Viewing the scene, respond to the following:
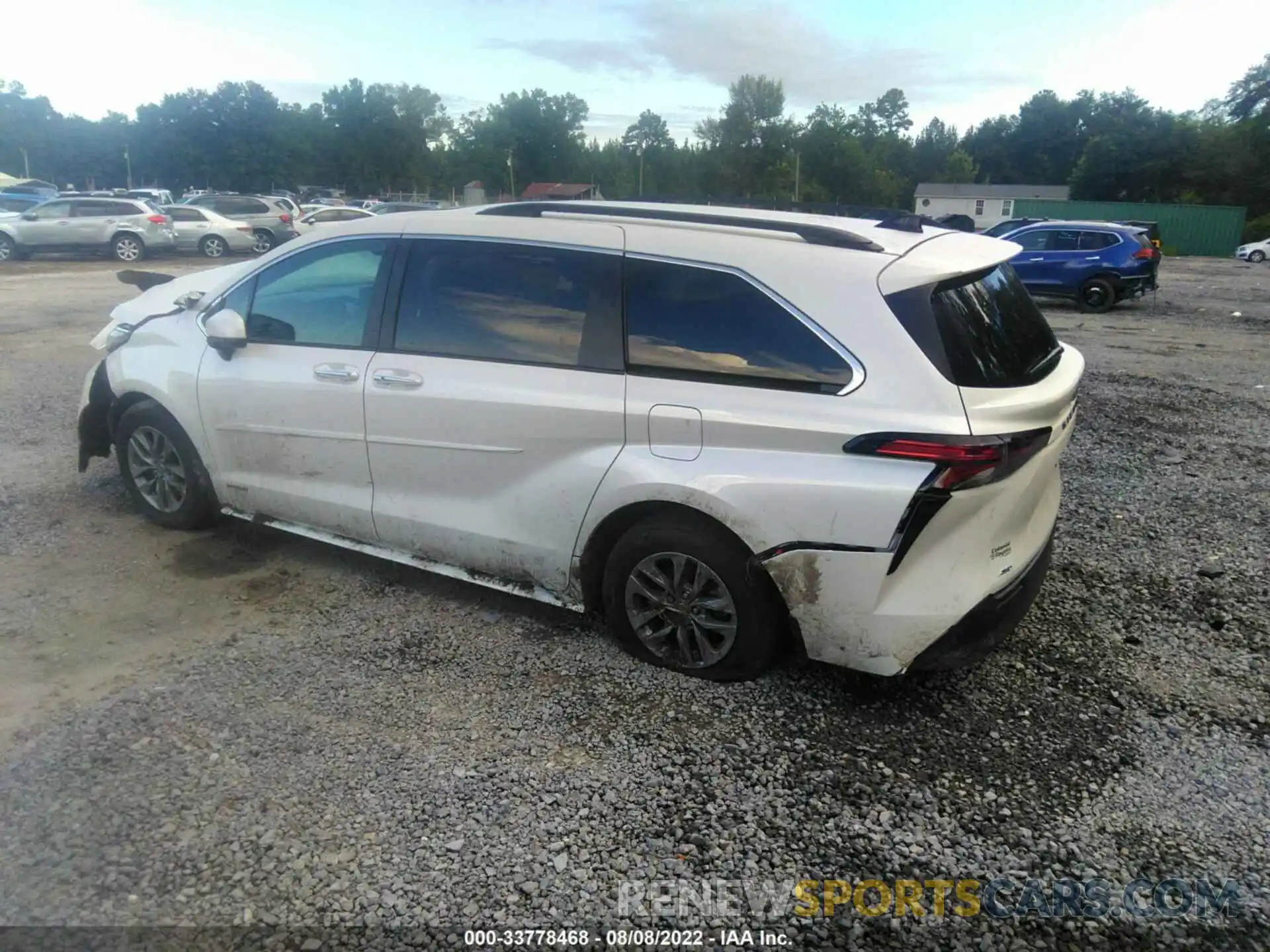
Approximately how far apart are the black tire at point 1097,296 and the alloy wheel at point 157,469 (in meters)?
16.5

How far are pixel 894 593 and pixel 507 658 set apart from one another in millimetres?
1569

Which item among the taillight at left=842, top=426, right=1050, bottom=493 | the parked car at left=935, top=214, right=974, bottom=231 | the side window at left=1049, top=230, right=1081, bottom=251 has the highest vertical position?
the parked car at left=935, top=214, right=974, bottom=231

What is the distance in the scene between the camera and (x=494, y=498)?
372 centimetres

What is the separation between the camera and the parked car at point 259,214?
85.5 feet

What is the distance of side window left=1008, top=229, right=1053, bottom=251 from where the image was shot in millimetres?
17188

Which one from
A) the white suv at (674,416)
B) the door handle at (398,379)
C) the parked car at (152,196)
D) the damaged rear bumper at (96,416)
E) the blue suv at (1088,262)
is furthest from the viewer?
the parked car at (152,196)

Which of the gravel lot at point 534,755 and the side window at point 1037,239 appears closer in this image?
the gravel lot at point 534,755

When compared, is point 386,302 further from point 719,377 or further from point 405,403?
point 719,377

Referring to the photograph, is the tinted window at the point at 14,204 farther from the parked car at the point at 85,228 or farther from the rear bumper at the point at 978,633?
the rear bumper at the point at 978,633

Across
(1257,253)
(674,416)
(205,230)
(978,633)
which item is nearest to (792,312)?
(674,416)

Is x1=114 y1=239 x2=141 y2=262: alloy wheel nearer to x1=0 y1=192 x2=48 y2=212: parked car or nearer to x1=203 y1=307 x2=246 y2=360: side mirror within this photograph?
x1=0 y1=192 x2=48 y2=212: parked car

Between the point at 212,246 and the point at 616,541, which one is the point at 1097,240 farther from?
the point at 212,246

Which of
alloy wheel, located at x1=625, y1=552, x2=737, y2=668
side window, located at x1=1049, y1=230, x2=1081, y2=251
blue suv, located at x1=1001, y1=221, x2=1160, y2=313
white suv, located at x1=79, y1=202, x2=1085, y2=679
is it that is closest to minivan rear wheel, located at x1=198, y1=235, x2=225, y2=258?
blue suv, located at x1=1001, y1=221, x2=1160, y2=313

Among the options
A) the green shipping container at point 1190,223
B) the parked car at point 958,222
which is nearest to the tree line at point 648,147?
the green shipping container at point 1190,223
